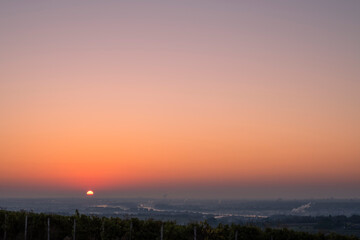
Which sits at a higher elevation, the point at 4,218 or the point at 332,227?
the point at 4,218

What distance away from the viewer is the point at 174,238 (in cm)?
2564

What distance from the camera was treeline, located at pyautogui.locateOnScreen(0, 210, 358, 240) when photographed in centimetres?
2478

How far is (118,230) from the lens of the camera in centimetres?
2761

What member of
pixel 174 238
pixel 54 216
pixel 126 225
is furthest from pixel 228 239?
pixel 54 216

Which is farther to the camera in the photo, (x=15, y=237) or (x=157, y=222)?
(x=15, y=237)

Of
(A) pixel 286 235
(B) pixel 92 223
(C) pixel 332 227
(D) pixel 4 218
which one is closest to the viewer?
(A) pixel 286 235

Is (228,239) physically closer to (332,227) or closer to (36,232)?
(36,232)

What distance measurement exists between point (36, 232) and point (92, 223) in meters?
5.08

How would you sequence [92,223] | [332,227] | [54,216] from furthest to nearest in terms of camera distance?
1. [332,227]
2. [54,216]
3. [92,223]

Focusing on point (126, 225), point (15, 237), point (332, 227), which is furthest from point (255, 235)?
point (332, 227)

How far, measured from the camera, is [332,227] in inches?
3595

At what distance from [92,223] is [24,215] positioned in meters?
6.48

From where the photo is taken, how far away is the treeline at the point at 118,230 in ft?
81.3

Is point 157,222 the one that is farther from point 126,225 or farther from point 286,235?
point 286,235
